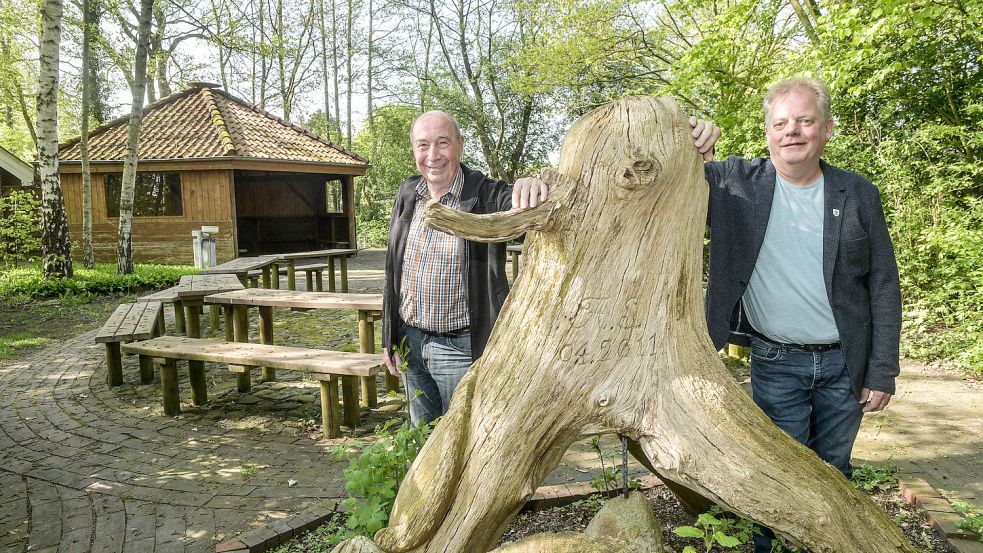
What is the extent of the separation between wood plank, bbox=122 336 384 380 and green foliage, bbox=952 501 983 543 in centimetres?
337

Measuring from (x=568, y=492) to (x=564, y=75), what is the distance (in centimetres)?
1339

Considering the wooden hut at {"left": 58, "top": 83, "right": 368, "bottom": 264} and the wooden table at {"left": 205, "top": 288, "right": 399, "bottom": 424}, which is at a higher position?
the wooden hut at {"left": 58, "top": 83, "right": 368, "bottom": 264}

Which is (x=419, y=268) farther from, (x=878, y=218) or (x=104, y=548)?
(x=104, y=548)

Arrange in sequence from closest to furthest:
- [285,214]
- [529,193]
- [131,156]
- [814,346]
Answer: [529,193] < [814,346] < [131,156] < [285,214]

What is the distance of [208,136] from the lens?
641 inches

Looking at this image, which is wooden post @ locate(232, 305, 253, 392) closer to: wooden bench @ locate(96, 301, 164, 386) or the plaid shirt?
wooden bench @ locate(96, 301, 164, 386)

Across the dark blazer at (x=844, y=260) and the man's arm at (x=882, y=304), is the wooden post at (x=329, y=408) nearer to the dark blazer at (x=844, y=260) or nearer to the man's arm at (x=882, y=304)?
the dark blazer at (x=844, y=260)

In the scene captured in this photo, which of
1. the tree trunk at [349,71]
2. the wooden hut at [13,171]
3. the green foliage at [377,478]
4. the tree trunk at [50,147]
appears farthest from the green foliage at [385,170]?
the green foliage at [377,478]

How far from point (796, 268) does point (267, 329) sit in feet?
18.5

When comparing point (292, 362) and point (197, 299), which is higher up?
point (197, 299)

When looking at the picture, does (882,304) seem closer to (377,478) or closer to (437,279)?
(437,279)

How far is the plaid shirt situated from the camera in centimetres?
274

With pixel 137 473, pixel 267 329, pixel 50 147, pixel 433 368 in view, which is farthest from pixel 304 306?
pixel 50 147

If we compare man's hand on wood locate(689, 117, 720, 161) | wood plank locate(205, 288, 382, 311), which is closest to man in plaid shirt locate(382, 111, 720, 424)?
man's hand on wood locate(689, 117, 720, 161)
